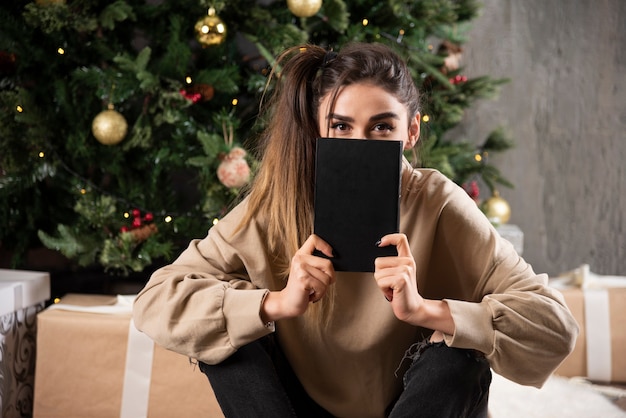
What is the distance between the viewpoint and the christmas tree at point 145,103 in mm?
1770

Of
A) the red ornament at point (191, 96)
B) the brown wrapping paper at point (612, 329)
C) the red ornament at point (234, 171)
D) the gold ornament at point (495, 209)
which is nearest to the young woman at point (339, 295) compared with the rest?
the red ornament at point (234, 171)

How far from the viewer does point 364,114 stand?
1103mm

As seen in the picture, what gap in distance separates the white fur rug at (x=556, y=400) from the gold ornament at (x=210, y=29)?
3.48 feet

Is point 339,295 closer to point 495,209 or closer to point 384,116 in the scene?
point 384,116

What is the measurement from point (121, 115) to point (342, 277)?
89cm

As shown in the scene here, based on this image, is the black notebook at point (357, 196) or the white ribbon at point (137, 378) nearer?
the black notebook at point (357, 196)

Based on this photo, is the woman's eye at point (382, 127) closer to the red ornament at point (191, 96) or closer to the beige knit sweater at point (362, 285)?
the beige knit sweater at point (362, 285)

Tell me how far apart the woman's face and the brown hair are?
2cm

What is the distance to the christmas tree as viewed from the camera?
1.77m

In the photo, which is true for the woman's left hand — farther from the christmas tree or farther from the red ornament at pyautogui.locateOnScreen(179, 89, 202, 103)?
the red ornament at pyautogui.locateOnScreen(179, 89, 202, 103)

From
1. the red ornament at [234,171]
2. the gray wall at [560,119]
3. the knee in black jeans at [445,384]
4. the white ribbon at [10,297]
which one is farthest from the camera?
the gray wall at [560,119]

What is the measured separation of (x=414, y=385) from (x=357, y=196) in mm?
262

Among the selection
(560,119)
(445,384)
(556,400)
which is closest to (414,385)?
(445,384)

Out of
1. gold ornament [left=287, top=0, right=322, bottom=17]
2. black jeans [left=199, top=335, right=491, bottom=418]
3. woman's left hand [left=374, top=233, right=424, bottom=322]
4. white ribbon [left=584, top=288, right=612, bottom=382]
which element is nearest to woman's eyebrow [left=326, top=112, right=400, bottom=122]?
woman's left hand [left=374, top=233, right=424, bottom=322]
